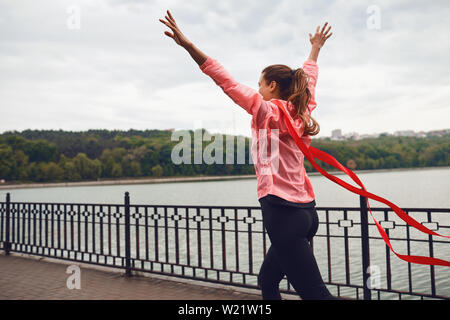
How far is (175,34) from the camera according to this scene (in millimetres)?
2018

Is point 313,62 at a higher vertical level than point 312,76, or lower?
higher

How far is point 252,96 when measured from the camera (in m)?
1.94

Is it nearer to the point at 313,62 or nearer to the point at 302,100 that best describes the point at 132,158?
the point at 313,62

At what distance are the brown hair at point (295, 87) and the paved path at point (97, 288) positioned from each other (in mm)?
2876

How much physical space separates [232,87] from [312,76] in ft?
2.77

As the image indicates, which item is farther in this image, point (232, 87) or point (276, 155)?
point (276, 155)

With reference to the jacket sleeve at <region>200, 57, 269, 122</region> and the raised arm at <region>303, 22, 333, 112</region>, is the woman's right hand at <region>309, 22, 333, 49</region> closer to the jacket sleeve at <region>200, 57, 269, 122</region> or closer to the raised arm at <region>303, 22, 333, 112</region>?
the raised arm at <region>303, 22, 333, 112</region>

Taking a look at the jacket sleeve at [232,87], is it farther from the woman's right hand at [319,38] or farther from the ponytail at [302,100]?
the woman's right hand at [319,38]

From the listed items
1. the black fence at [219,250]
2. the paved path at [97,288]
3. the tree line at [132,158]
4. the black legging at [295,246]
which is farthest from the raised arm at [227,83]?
the tree line at [132,158]

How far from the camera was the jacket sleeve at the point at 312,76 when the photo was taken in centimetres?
240
